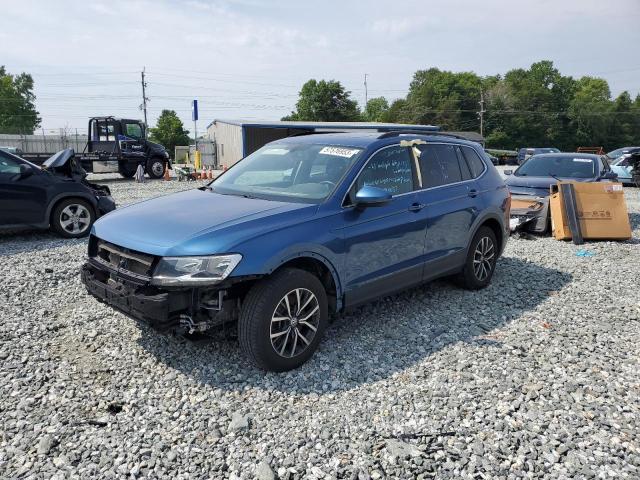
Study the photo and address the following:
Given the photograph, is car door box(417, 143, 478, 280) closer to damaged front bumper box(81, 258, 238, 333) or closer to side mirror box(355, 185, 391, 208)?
side mirror box(355, 185, 391, 208)

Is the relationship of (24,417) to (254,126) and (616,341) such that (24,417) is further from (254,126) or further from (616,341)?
(254,126)

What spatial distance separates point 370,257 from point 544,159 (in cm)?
830

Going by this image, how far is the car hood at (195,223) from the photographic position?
349 centimetres

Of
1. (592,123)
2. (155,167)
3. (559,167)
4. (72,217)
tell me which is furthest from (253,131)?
(592,123)

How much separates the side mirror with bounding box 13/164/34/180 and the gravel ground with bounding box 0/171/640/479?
3.12 metres

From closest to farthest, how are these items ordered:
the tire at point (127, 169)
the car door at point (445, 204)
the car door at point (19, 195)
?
the car door at point (445, 204)
the car door at point (19, 195)
the tire at point (127, 169)

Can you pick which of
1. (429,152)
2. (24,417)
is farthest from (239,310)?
(429,152)

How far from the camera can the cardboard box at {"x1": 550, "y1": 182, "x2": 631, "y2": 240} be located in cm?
898

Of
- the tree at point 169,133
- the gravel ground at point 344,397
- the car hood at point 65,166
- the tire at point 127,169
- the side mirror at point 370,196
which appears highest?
the tree at point 169,133

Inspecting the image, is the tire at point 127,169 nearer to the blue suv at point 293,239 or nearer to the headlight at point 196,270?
the blue suv at point 293,239

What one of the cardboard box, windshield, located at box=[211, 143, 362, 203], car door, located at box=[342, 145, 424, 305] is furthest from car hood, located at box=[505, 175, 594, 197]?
windshield, located at box=[211, 143, 362, 203]

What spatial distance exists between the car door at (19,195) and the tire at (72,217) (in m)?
0.24

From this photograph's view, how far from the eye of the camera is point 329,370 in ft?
12.9

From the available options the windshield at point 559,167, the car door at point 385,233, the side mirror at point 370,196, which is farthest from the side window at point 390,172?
the windshield at point 559,167
